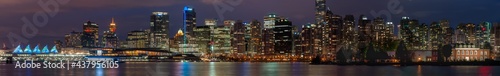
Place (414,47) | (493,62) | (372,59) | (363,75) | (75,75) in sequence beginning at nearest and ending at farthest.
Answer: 1. (363,75)
2. (75,75)
3. (493,62)
4. (372,59)
5. (414,47)

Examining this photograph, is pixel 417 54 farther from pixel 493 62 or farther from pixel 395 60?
pixel 493 62

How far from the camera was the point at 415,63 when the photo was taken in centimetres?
12119

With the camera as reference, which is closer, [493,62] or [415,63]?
[493,62]

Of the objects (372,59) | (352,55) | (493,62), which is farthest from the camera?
(352,55)

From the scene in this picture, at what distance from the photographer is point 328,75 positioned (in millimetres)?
75250

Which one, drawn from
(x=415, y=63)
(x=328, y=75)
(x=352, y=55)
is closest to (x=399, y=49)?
(x=415, y=63)

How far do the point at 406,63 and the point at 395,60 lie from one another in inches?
607

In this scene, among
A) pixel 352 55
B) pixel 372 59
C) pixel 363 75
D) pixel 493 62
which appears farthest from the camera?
pixel 352 55

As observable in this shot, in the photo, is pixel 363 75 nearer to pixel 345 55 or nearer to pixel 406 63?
pixel 406 63

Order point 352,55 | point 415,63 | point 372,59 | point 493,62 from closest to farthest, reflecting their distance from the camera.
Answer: point 493,62 → point 415,63 → point 372,59 → point 352,55

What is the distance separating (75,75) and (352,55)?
8900cm

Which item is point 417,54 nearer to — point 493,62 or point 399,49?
point 399,49

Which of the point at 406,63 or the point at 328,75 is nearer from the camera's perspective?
the point at 328,75

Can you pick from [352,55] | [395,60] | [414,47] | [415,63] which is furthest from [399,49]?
[414,47]
